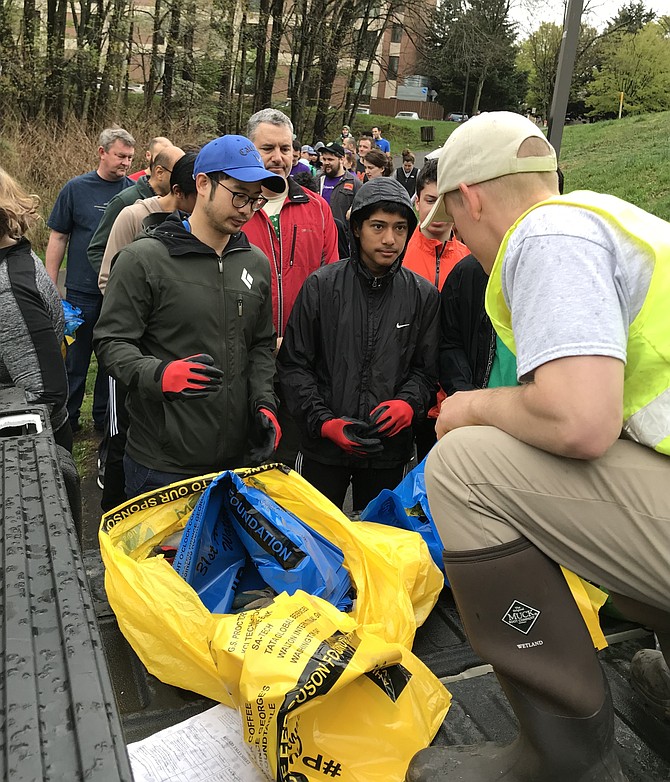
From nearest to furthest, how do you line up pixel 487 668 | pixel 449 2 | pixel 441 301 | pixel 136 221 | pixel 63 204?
pixel 487 668 → pixel 441 301 → pixel 136 221 → pixel 63 204 → pixel 449 2

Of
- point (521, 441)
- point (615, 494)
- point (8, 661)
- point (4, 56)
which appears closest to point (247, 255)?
point (521, 441)

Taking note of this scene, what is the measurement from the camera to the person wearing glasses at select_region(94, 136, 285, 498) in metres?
2.70

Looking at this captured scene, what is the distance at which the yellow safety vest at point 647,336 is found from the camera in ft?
4.85

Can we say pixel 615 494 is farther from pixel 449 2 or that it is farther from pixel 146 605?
pixel 449 2

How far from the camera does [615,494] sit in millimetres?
1544

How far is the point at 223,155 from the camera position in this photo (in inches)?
111

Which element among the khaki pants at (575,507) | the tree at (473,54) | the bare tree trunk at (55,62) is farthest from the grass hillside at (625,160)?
A: the bare tree trunk at (55,62)

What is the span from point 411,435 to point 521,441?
1.73 metres

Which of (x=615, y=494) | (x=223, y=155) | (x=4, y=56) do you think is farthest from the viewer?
(x=4, y=56)

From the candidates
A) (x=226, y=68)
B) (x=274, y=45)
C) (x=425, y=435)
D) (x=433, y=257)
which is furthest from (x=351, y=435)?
(x=274, y=45)

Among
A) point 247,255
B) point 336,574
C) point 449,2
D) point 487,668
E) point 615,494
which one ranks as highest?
point 449,2

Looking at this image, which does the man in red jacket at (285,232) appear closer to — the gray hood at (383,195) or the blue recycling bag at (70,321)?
the gray hood at (383,195)

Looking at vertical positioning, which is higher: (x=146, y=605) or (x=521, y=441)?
(x=521, y=441)

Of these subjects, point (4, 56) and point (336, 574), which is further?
point (4, 56)
